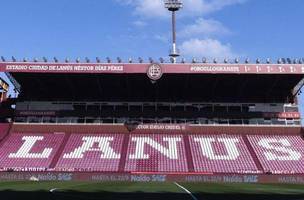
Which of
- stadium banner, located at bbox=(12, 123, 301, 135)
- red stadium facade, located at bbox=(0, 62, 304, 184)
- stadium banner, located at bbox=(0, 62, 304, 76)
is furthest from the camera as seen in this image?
stadium banner, located at bbox=(12, 123, 301, 135)

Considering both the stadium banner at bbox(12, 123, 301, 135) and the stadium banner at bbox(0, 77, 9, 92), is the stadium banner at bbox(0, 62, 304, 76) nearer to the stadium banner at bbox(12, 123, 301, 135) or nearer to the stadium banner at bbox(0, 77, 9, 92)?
the stadium banner at bbox(12, 123, 301, 135)

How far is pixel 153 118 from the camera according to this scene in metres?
56.9

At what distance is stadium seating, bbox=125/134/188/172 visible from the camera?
47.3m

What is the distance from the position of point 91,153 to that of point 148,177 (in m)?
9.96

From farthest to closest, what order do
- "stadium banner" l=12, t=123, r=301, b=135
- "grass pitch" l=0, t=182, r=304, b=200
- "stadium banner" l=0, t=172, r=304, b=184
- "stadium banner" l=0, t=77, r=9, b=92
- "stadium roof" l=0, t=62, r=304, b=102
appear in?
"stadium banner" l=0, t=77, r=9, b=92 → "stadium banner" l=12, t=123, r=301, b=135 → "stadium roof" l=0, t=62, r=304, b=102 → "stadium banner" l=0, t=172, r=304, b=184 → "grass pitch" l=0, t=182, r=304, b=200

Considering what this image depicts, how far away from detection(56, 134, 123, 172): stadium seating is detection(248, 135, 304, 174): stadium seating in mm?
15514

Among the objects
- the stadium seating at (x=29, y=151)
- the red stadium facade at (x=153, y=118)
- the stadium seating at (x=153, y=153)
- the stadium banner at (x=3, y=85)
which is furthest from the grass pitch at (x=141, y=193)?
the stadium banner at (x=3, y=85)

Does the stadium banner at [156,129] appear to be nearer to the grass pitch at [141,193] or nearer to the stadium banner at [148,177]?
the stadium banner at [148,177]

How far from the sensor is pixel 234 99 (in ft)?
194

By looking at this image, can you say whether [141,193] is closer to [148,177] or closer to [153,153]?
[148,177]

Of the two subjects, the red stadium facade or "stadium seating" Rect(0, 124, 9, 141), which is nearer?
the red stadium facade

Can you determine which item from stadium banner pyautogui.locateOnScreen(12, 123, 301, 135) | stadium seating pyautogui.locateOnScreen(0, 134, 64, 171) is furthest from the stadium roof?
stadium seating pyautogui.locateOnScreen(0, 134, 64, 171)

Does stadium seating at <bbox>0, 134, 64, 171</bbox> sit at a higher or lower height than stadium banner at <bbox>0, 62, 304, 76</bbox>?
lower

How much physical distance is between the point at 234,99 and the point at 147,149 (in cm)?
1463
